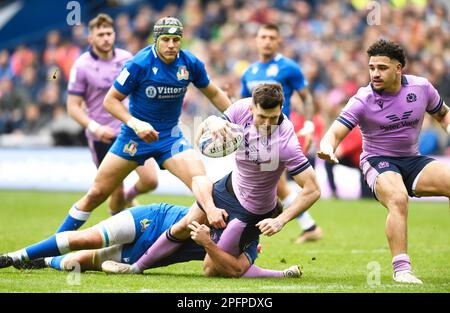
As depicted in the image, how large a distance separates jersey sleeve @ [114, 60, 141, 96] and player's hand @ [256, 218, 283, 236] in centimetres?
258

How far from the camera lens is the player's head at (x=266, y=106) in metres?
8.54

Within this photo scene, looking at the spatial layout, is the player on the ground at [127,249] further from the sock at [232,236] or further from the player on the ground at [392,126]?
the player on the ground at [392,126]

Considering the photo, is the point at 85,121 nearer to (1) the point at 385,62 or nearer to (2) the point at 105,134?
(2) the point at 105,134

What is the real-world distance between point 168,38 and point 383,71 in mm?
2393

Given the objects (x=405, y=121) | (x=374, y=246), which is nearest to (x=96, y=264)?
(x=405, y=121)

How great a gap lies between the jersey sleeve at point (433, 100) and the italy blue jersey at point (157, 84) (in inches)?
98.8

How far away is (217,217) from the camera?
895 cm

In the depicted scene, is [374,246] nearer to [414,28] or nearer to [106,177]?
[106,177]

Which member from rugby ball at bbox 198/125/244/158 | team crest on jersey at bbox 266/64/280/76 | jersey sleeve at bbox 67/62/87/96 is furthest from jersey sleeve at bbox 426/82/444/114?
jersey sleeve at bbox 67/62/87/96

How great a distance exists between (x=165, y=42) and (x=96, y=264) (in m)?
2.50

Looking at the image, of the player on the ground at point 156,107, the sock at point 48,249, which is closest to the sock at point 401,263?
the player on the ground at point 156,107

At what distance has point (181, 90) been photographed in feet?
34.8

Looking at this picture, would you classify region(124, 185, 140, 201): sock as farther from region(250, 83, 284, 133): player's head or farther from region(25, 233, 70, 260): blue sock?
region(250, 83, 284, 133): player's head

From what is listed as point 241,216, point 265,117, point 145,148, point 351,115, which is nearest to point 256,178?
point 241,216
